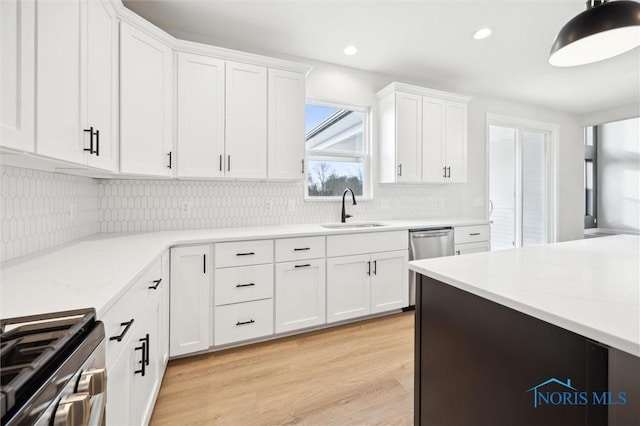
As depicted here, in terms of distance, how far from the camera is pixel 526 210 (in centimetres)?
462

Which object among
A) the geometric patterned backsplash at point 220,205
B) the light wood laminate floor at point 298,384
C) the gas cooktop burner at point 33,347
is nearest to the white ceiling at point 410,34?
the geometric patterned backsplash at point 220,205

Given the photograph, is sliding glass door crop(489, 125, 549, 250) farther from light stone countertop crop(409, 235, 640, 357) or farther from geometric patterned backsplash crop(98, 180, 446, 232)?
light stone countertop crop(409, 235, 640, 357)

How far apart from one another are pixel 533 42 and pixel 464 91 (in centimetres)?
124

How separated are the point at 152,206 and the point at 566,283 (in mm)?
2812

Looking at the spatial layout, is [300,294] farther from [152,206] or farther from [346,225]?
[152,206]

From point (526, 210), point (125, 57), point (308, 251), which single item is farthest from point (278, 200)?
point (526, 210)

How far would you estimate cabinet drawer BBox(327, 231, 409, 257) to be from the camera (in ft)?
8.28

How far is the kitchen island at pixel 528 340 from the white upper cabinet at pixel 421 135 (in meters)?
2.10

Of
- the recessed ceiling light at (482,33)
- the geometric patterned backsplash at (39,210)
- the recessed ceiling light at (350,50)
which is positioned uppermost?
the recessed ceiling light at (482,33)

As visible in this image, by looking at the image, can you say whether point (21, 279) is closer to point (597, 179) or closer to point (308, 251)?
point (308, 251)

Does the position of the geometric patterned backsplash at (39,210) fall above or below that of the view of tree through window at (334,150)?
below

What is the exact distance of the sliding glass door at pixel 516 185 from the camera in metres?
4.39

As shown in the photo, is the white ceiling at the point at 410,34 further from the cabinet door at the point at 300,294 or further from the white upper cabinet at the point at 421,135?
the cabinet door at the point at 300,294

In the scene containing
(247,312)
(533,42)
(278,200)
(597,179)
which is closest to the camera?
(247,312)
